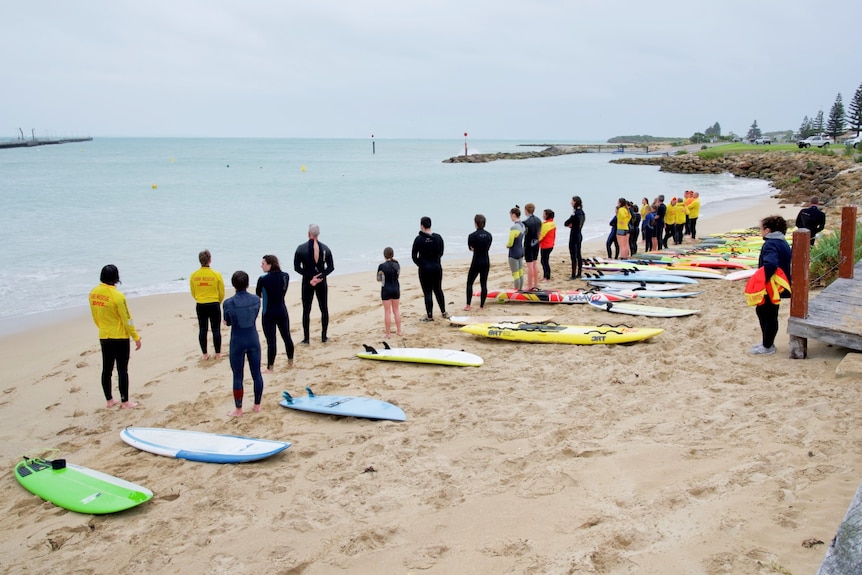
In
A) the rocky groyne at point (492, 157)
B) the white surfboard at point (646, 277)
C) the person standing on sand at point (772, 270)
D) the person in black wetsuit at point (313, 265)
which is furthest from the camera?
the rocky groyne at point (492, 157)

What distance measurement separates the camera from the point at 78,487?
480 cm

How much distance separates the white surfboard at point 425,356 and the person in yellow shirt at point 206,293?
2009 mm

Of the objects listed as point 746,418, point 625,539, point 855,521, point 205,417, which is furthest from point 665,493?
point 205,417

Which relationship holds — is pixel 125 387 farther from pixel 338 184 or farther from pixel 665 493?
pixel 338 184

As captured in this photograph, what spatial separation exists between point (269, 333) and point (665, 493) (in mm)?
4917

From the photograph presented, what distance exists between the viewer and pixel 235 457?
509cm

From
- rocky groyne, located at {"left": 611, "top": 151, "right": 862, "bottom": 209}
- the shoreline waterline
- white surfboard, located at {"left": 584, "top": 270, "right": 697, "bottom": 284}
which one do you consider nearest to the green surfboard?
the shoreline waterline

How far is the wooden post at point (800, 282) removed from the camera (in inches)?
243

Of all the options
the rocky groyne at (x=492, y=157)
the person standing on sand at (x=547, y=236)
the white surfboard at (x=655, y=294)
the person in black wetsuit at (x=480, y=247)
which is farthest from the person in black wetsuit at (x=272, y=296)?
the rocky groyne at (x=492, y=157)

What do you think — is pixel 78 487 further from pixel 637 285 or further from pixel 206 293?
pixel 637 285

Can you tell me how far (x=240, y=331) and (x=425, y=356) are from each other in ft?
7.85

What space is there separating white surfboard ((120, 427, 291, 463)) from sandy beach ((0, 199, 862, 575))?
0.10 m

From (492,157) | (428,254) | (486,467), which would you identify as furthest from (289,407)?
(492,157)

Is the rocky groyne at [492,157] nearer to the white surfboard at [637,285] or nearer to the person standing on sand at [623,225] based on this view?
the person standing on sand at [623,225]
